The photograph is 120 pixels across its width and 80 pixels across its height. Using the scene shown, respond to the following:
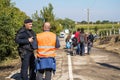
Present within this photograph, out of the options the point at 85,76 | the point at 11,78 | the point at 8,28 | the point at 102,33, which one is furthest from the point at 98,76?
the point at 102,33

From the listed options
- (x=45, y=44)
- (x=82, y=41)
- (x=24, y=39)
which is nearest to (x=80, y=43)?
(x=82, y=41)

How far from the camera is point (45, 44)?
9.12 m

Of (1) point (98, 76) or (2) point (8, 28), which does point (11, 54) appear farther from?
(1) point (98, 76)

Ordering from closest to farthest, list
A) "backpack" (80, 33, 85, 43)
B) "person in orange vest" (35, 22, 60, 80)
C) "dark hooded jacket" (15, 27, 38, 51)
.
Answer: "person in orange vest" (35, 22, 60, 80) < "dark hooded jacket" (15, 27, 38, 51) < "backpack" (80, 33, 85, 43)

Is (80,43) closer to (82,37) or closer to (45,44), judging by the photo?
(82,37)

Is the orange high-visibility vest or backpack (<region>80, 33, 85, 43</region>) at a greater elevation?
the orange high-visibility vest

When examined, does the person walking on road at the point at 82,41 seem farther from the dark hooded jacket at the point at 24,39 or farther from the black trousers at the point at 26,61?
the dark hooded jacket at the point at 24,39

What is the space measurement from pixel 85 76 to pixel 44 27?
4.35 m

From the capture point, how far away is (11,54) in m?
17.3

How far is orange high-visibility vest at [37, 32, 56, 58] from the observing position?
9.09 meters

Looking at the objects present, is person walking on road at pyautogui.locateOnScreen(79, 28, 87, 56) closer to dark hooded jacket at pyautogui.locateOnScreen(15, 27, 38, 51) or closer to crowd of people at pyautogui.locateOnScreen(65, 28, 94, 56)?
crowd of people at pyautogui.locateOnScreen(65, 28, 94, 56)

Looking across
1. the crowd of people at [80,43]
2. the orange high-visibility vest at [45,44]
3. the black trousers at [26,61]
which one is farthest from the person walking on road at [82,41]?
the orange high-visibility vest at [45,44]

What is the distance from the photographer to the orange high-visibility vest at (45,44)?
29.8ft

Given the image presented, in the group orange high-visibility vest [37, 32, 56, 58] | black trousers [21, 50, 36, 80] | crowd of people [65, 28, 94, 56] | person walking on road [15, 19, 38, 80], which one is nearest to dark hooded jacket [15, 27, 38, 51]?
person walking on road [15, 19, 38, 80]
